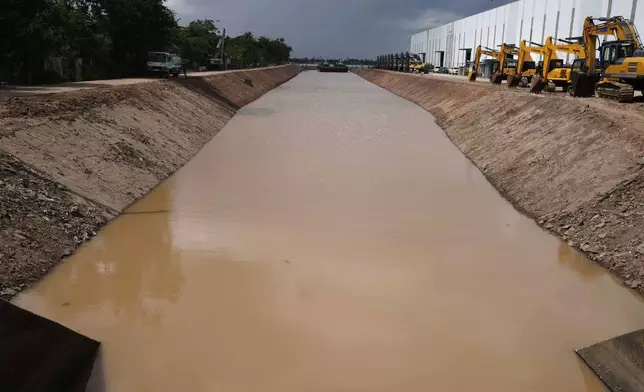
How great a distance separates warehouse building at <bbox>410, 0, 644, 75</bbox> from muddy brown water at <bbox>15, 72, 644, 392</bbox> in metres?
31.9

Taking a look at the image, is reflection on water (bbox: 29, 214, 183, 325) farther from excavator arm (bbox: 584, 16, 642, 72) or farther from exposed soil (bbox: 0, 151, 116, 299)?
excavator arm (bbox: 584, 16, 642, 72)

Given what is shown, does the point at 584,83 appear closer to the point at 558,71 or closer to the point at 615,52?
the point at 615,52

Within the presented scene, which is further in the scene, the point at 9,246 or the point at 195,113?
the point at 195,113

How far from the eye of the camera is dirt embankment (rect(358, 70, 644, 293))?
992cm

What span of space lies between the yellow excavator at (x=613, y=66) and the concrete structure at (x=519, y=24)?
1345 centimetres

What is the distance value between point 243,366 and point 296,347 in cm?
75

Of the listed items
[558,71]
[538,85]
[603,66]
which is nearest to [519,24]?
[558,71]

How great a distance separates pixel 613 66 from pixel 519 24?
131 feet

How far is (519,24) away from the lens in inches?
2318

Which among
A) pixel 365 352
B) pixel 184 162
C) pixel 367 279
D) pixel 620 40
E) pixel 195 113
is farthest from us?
pixel 195 113

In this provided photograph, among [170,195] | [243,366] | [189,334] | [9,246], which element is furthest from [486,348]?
[170,195]

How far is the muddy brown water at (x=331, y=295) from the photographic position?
21.1ft

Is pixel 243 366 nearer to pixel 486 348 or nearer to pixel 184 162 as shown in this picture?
pixel 486 348

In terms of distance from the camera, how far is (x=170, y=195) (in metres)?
14.2
